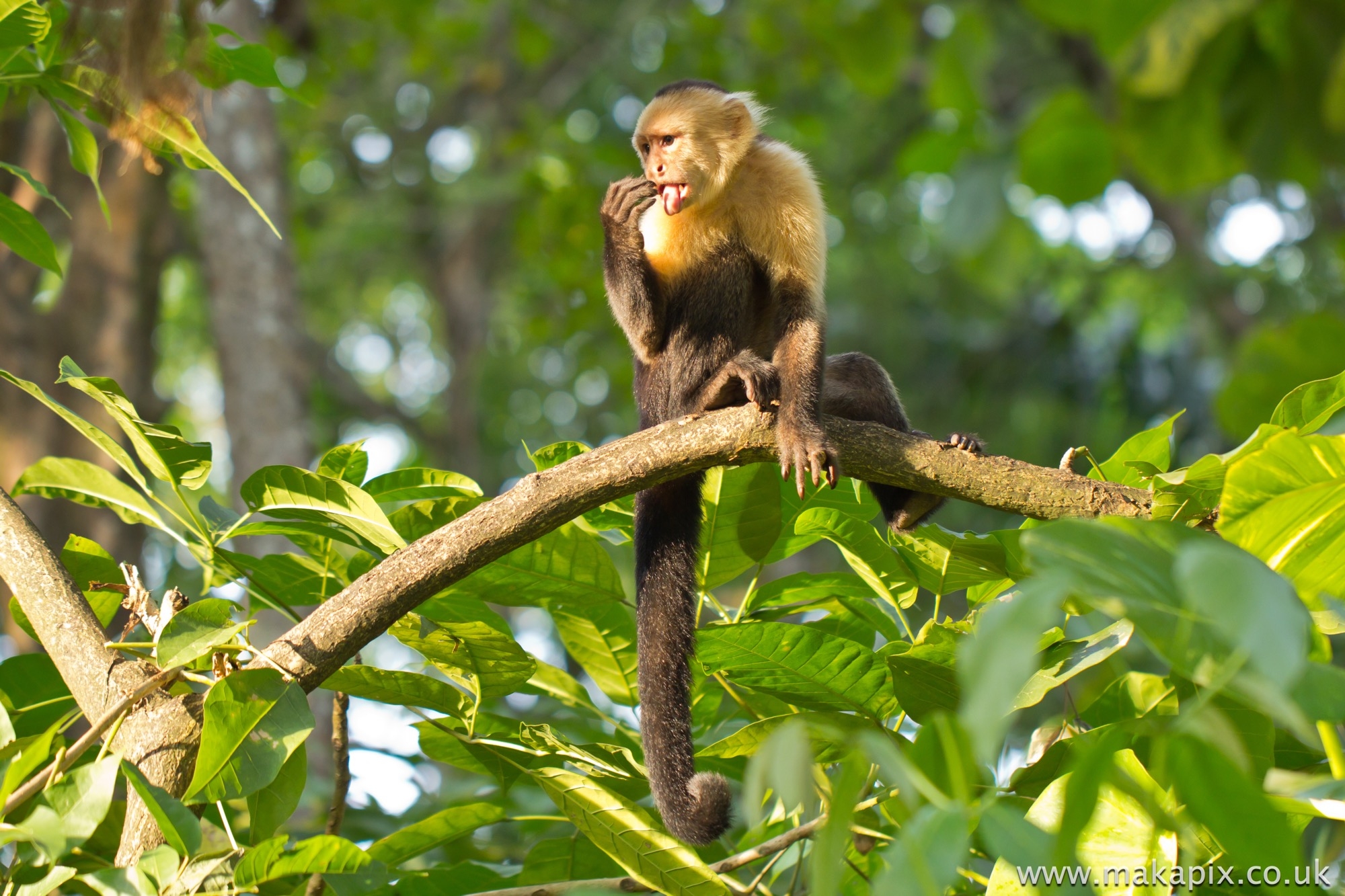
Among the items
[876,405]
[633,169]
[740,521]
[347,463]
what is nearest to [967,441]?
[876,405]

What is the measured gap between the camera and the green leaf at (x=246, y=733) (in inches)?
49.0

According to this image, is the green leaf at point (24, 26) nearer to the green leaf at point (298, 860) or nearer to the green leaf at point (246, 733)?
Answer: the green leaf at point (246, 733)

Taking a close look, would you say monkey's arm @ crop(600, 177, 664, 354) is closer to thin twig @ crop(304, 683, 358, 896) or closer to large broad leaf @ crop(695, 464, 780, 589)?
large broad leaf @ crop(695, 464, 780, 589)

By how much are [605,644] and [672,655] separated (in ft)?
0.44

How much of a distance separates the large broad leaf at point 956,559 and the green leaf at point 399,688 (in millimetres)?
742

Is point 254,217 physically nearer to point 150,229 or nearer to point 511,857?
point 150,229

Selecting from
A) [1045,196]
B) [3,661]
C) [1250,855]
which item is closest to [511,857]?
[3,661]

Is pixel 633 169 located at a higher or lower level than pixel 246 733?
higher

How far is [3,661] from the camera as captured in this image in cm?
161

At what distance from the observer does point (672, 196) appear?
109 inches

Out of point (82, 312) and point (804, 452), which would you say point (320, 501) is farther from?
point (82, 312)

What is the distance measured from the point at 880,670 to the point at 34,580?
1207 millimetres

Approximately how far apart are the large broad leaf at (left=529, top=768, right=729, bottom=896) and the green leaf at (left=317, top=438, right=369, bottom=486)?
591 mm

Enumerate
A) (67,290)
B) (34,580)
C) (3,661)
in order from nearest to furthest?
(34,580)
(3,661)
(67,290)
